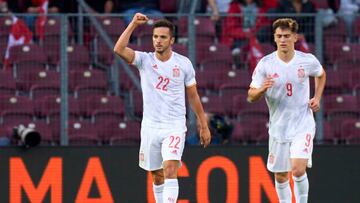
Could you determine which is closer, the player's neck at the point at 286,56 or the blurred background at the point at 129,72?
the player's neck at the point at 286,56

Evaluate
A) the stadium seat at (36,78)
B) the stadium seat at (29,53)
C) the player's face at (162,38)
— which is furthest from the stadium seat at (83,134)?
the player's face at (162,38)

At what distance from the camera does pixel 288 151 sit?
15250 millimetres

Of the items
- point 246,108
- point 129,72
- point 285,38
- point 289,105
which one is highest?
point 285,38

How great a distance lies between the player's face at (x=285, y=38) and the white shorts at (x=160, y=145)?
1.40m

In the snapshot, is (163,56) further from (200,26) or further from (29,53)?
(29,53)

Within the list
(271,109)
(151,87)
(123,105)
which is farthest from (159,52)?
(123,105)

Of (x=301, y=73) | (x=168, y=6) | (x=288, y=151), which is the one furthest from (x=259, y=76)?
(x=168, y=6)

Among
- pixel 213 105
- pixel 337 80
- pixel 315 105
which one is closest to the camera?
pixel 315 105

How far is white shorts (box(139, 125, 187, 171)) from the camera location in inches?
593

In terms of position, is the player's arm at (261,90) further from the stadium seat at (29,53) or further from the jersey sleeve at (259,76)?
the stadium seat at (29,53)

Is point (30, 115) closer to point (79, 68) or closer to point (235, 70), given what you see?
point (79, 68)

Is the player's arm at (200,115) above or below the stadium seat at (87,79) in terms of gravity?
below

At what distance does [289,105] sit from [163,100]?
4.51 feet

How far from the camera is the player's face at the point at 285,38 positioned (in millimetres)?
14961
